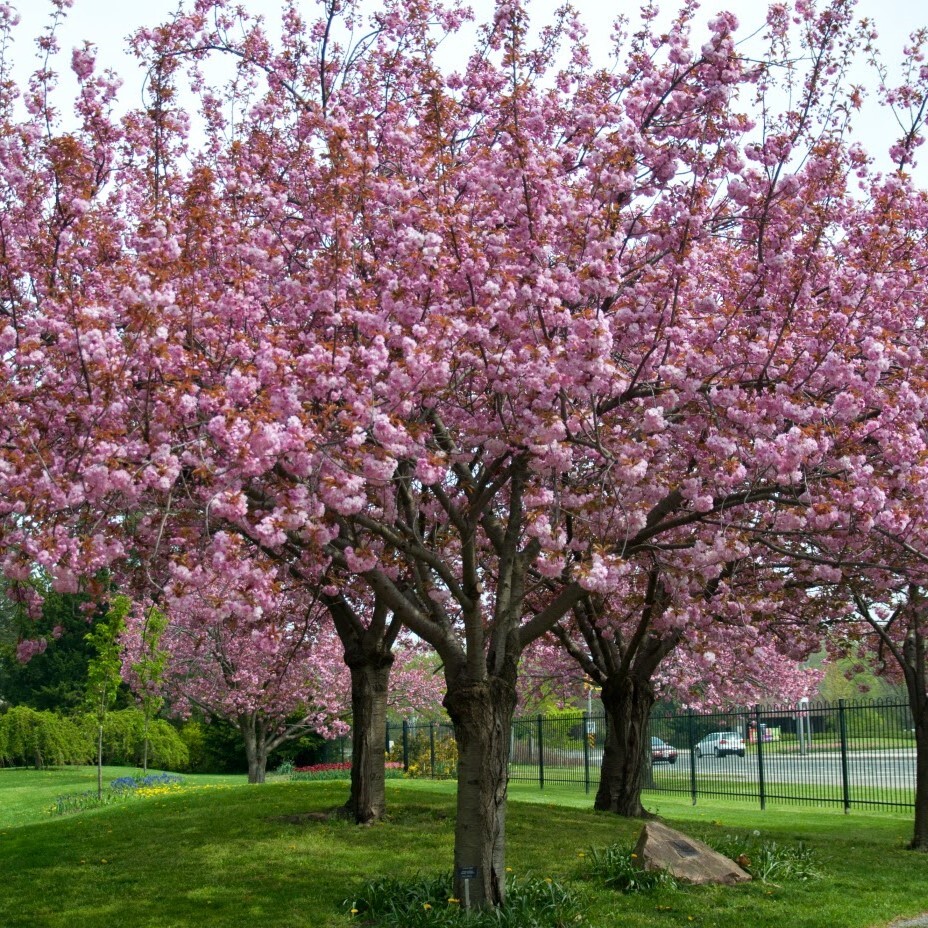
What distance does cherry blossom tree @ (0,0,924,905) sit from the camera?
252 inches

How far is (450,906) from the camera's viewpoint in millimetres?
8047

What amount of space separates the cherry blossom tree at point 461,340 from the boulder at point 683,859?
219cm

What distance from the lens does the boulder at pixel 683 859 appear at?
9.68 metres

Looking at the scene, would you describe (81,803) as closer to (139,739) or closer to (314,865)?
(314,865)

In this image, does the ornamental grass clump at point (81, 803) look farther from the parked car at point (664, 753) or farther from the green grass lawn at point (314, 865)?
the parked car at point (664, 753)

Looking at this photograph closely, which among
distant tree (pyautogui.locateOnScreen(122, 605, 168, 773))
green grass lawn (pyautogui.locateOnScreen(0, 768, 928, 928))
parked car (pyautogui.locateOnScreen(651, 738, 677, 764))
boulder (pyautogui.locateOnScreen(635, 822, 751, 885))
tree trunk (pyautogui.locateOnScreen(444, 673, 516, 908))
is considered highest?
distant tree (pyautogui.locateOnScreen(122, 605, 168, 773))

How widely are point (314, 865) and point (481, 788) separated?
112 inches

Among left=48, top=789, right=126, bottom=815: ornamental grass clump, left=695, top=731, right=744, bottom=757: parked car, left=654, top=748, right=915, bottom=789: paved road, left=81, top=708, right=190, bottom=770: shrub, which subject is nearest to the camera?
left=48, top=789, right=126, bottom=815: ornamental grass clump

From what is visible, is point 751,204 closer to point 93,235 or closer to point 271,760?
point 93,235

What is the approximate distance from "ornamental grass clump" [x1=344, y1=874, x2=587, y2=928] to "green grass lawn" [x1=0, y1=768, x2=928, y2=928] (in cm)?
23

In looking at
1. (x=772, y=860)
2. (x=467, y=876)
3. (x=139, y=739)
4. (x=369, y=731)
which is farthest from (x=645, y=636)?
(x=139, y=739)

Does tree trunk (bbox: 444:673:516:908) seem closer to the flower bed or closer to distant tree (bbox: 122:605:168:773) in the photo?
distant tree (bbox: 122:605:168:773)

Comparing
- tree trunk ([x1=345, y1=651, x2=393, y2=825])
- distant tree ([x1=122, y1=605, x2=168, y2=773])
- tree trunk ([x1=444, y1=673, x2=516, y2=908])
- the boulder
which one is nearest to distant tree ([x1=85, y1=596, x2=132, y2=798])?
distant tree ([x1=122, y1=605, x2=168, y2=773])

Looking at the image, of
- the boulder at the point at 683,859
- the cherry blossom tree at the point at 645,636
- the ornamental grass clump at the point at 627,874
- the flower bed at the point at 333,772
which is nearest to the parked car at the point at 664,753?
the flower bed at the point at 333,772
